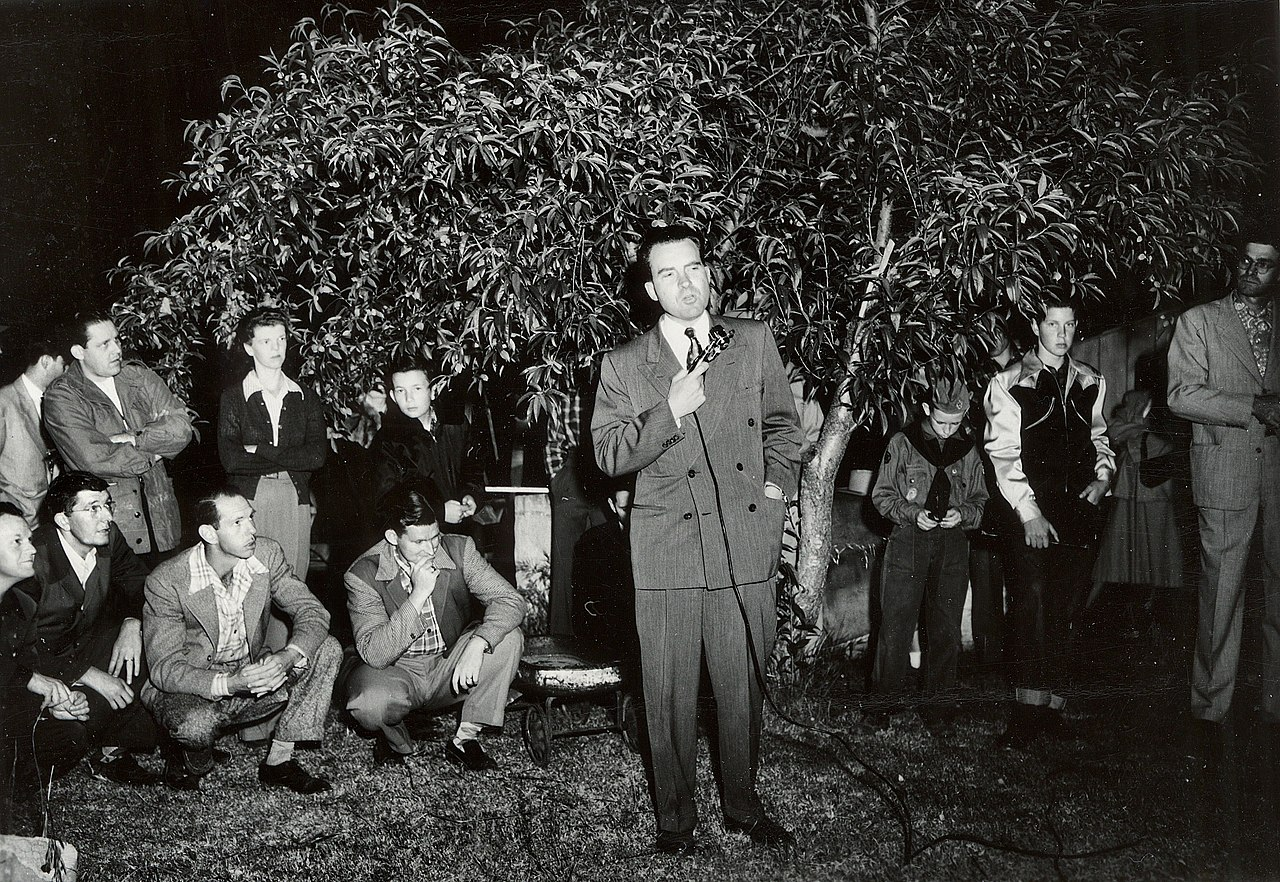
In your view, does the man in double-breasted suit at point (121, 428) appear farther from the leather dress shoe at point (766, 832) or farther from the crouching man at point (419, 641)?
the leather dress shoe at point (766, 832)

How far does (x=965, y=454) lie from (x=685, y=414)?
1.97m

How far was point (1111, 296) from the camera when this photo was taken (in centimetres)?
478

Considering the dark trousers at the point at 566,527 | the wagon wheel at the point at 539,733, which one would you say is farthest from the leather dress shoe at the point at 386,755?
the dark trousers at the point at 566,527

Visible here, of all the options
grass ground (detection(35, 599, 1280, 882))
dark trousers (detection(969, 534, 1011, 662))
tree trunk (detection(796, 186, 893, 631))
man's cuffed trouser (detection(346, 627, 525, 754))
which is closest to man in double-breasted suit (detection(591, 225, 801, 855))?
grass ground (detection(35, 599, 1280, 882))

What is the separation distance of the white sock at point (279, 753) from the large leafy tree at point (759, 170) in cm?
177

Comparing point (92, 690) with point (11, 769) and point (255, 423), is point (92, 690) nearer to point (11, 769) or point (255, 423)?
point (11, 769)

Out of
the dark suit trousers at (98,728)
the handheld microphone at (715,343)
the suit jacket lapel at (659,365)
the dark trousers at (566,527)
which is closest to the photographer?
the handheld microphone at (715,343)

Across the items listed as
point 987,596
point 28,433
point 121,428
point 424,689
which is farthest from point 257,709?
point 987,596

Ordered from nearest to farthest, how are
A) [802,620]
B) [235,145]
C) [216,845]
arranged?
[216,845] < [235,145] < [802,620]

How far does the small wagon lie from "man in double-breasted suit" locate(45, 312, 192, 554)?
6.23 ft

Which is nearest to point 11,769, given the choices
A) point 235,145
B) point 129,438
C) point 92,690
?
point 92,690

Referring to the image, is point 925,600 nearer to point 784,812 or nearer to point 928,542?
point 928,542

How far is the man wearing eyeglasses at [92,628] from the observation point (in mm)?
4020

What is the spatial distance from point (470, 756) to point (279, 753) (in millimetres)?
789
